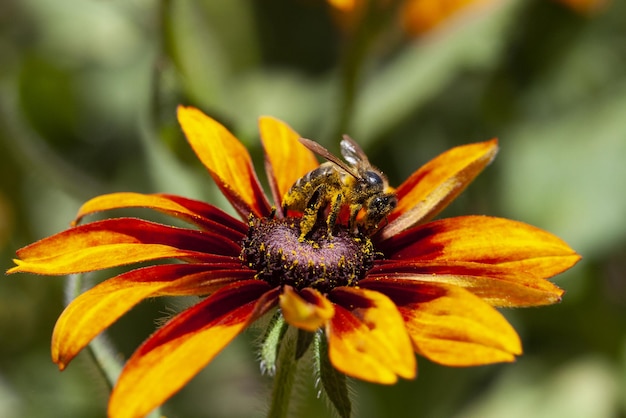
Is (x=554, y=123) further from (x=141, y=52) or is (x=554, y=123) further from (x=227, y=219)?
(x=227, y=219)

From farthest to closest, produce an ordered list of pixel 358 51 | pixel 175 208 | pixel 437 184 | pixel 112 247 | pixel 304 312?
pixel 358 51 → pixel 437 184 → pixel 175 208 → pixel 112 247 → pixel 304 312

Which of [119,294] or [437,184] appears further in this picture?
[437,184]

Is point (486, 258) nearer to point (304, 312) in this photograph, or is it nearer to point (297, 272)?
point (297, 272)

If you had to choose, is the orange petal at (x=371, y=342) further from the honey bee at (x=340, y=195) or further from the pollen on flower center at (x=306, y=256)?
the honey bee at (x=340, y=195)

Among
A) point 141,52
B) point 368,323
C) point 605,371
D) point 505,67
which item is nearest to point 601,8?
point 505,67

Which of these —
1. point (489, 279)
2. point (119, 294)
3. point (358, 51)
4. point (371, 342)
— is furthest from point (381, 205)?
point (358, 51)
